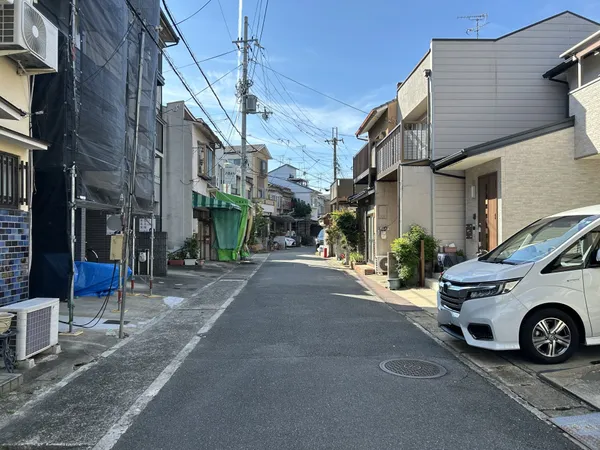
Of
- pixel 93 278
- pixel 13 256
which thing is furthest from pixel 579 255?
pixel 93 278

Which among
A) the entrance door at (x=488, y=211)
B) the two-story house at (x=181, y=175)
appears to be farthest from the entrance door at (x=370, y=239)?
the two-story house at (x=181, y=175)

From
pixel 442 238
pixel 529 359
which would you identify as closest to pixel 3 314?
pixel 529 359

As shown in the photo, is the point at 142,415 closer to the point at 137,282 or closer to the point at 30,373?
the point at 30,373

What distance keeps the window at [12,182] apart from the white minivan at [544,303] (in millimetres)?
6993

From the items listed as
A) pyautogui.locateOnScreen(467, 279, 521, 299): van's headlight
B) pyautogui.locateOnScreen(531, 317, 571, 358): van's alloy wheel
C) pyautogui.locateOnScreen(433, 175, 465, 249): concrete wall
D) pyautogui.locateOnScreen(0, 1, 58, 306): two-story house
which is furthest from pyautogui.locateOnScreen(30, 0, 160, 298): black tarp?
pyautogui.locateOnScreen(433, 175, 465, 249): concrete wall

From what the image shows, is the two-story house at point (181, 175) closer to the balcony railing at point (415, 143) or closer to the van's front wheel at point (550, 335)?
the balcony railing at point (415, 143)

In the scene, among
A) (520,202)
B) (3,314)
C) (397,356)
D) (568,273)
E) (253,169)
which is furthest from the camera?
(253,169)

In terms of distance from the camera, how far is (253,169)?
5134 centimetres

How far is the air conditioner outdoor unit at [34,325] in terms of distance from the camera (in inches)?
213

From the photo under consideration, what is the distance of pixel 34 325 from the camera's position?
18.5 feet

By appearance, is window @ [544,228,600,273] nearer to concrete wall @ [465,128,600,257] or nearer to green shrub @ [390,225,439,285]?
concrete wall @ [465,128,600,257]

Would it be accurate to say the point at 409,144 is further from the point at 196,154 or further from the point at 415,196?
the point at 196,154

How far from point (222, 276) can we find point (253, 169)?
3471cm

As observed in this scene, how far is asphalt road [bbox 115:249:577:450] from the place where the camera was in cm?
370
